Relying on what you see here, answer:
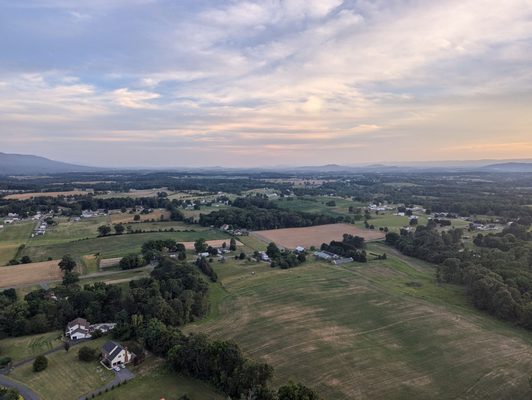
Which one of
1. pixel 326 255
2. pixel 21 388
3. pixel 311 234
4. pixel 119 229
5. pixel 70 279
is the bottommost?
pixel 21 388

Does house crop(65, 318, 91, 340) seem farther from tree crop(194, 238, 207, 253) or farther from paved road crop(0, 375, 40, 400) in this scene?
tree crop(194, 238, 207, 253)

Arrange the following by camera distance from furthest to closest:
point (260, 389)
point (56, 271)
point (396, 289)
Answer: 1. point (56, 271)
2. point (396, 289)
3. point (260, 389)

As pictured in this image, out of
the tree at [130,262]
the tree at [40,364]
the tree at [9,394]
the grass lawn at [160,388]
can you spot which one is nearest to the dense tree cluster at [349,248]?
the tree at [130,262]

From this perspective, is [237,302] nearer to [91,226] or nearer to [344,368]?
[344,368]

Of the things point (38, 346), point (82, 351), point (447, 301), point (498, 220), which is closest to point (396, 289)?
point (447, 301)

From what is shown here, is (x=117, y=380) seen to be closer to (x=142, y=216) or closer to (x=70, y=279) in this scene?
(x=70, y=279)

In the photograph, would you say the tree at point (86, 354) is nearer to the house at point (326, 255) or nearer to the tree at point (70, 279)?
the tree at point (70, 279)

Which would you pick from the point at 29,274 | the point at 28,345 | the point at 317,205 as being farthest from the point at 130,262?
the point at 317,205
